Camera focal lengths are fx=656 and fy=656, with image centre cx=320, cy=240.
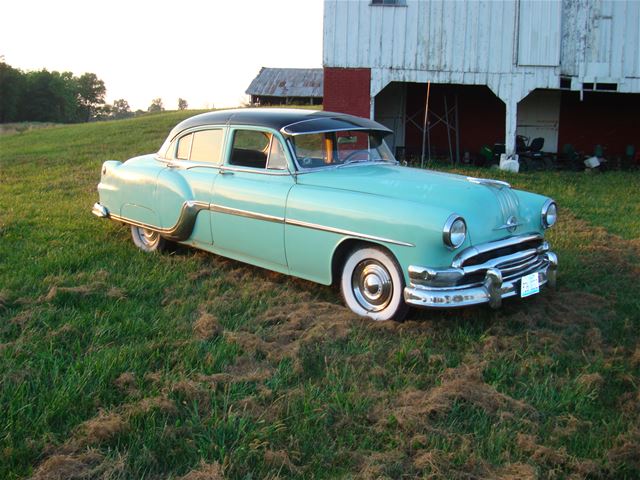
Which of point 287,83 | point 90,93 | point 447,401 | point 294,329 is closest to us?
point 447,401

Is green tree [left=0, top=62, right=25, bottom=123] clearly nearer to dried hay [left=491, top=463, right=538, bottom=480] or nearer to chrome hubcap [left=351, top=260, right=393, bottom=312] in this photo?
chrome hubcap [left=351, top=260, right=393, bottom=312]

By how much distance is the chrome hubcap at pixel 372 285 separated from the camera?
4.66m

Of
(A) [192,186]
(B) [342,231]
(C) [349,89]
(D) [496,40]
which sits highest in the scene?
(D) [496,40]

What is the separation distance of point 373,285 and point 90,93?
91062mm

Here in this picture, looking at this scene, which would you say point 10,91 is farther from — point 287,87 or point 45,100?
point 287,87

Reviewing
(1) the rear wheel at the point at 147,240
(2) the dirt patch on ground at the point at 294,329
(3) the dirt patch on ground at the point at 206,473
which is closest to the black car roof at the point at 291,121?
(1) the rear wheel at the point at 147,240

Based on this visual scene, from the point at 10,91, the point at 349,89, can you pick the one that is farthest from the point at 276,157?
the point at 10,91

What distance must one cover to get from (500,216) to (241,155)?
2300 mm

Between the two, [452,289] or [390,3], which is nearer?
[452,289]

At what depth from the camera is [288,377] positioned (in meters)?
3.71

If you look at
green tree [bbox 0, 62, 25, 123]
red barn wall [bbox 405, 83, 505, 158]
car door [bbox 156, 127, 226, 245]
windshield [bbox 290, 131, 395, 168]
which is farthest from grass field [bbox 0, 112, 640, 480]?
green tree [bbox 0, 62, 25, 123]

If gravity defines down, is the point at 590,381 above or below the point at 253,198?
below

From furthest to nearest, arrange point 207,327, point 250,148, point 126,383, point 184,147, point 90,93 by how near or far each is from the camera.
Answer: point 90,93 → point 184,147 → point 250,148 → point 207,327 → point 126,383

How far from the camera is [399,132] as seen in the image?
54.9ft
